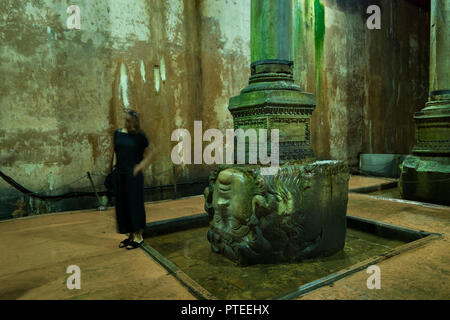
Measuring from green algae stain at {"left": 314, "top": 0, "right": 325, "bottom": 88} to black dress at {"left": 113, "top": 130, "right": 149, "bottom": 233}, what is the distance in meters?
6.81

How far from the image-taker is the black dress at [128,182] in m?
3.18

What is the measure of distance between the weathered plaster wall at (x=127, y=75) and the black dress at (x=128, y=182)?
217mm

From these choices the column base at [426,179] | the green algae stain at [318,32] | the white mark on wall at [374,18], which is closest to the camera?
the column base at [426,179]

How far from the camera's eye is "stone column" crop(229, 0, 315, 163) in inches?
124

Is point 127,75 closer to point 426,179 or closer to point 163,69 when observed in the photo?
point 163,69

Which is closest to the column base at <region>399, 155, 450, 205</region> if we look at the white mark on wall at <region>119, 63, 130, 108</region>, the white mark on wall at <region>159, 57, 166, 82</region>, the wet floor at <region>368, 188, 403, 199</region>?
the wet floor at <region>368, 188, 403, 199</region>

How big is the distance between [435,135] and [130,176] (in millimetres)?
5491

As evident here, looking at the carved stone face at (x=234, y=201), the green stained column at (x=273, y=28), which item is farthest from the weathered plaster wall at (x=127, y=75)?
the green stained column at (x=273, y=28)

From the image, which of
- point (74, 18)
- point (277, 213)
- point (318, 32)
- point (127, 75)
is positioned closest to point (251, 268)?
point (277, 213)

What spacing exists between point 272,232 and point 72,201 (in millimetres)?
3964

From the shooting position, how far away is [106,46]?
5.37 metres

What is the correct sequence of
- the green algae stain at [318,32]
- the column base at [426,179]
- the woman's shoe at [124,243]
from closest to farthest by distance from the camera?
the woman's shoe at [124,243], the column base at [426,179], the green algae stain at [318,32]

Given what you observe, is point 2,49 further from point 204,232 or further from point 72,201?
point 204,232

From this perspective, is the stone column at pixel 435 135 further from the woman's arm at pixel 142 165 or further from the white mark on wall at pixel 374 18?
the woman's arm at pixel 142 165
